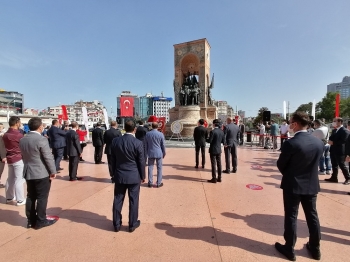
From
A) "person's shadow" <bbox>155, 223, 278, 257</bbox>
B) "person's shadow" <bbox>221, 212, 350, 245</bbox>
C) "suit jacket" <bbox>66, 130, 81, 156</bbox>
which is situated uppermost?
"suit jacket" <bbox>66, 130, 81, 156</bbox>

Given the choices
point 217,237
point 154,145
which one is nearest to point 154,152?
point 154,145

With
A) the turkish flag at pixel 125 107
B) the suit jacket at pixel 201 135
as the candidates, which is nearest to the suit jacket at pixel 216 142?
the suit jacket at pixel 201 135

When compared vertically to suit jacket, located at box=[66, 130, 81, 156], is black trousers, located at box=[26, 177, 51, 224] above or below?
below

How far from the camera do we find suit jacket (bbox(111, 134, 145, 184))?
2.85 meters

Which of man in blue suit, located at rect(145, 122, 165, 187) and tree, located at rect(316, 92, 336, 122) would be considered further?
tree, located at rect(316, 92, 336, 122)

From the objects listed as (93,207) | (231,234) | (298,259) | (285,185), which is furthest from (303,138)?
(93,207)

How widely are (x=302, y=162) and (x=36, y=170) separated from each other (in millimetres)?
3775

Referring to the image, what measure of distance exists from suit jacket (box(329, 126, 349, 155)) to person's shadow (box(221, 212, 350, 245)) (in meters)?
3.22

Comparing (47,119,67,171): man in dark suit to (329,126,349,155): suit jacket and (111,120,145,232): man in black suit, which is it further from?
(329,126,349,155): suit jacket

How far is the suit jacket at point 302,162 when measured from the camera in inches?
87.6

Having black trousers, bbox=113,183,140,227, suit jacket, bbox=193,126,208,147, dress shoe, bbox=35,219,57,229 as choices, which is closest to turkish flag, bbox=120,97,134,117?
suit jacket, bbox=193,126,208,147

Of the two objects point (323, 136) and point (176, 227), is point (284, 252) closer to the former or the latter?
point (176, 227)

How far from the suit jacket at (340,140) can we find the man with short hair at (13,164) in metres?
7.90

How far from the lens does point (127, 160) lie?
114 inches
